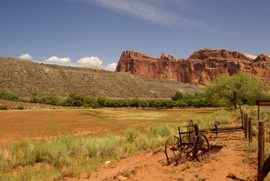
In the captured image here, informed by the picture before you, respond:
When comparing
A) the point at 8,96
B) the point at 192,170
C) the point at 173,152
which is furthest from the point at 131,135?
the point at 8,96

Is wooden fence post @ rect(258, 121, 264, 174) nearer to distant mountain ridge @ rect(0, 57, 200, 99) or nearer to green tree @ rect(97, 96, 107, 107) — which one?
green tree @ rect(97, 96, 107, 107)

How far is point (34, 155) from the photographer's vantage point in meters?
9.23

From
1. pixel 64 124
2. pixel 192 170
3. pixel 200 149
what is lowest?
pixel 64 124

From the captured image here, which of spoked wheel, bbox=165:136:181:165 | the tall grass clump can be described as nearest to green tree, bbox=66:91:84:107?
the tall grass clump

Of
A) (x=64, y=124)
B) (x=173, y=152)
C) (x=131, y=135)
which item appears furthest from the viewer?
(x=64, y=124)

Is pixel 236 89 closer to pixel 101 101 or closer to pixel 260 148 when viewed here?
pixel 260 148

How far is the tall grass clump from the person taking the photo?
25.1ft

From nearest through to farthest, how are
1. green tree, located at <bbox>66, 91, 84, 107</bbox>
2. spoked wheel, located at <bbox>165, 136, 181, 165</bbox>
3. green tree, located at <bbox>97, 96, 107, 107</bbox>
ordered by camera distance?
1. spoked wheel, located at <bbox>165, 136, 181, 165</bbox>
2. green tree, located at <bbox>66, 91, 84, 107</bbox>
3. green tree, located at <bbox>97, 96, 107, 107</bbox>

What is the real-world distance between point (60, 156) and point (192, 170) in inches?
234

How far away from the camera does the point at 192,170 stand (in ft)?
23.9

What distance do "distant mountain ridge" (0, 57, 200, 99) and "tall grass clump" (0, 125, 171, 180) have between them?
223ft

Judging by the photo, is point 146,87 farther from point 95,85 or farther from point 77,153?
point 77,153

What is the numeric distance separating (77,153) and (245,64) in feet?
648

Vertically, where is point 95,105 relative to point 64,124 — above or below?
above
